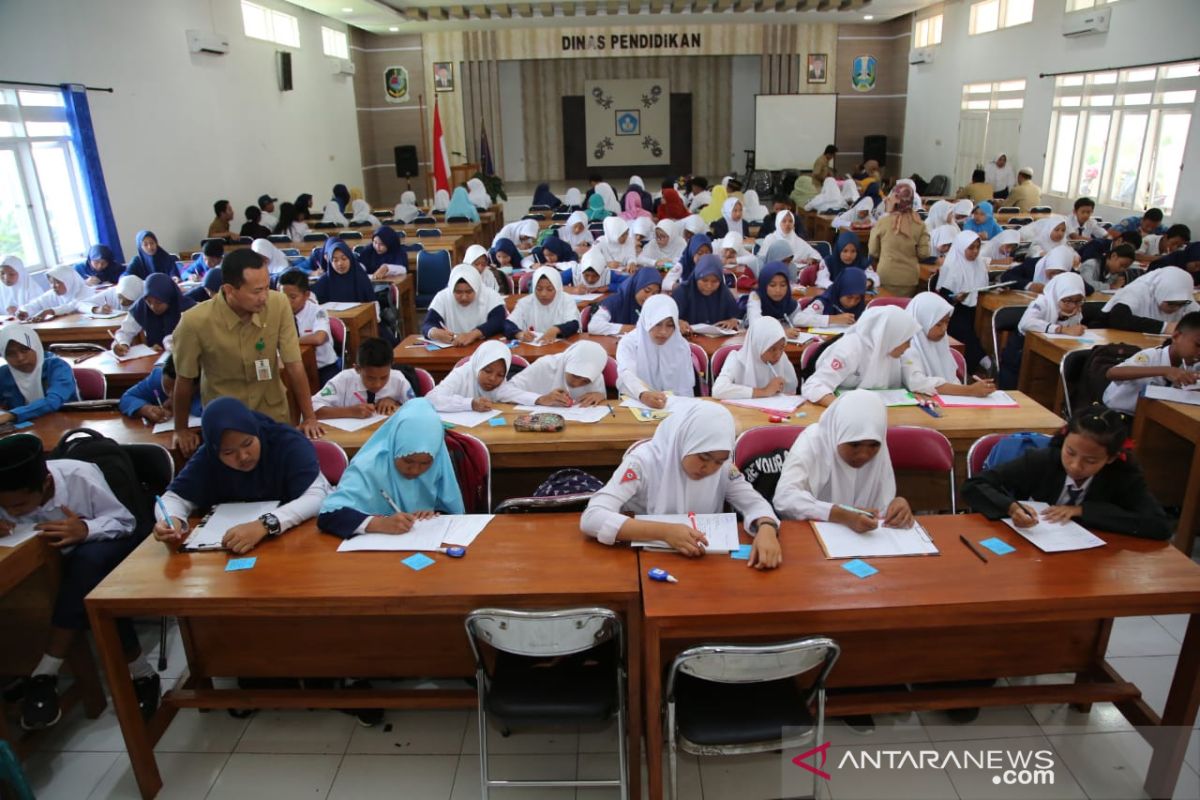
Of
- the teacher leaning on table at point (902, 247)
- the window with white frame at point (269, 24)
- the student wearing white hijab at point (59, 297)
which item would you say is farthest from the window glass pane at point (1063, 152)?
the student wearing white hijab at point (59, 297)

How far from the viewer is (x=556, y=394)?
3857 mm

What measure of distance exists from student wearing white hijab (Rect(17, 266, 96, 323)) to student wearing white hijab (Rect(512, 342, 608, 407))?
435cm

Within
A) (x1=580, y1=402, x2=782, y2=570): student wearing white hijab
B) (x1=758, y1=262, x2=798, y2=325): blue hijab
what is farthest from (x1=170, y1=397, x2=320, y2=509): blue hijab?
(x1=758, y1=262, x2=798, y2=325): blue hijab

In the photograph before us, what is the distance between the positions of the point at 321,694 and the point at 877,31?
1831cm

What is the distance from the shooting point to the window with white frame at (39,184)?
7457 millimetres

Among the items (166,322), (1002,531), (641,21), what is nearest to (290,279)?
(166,322)

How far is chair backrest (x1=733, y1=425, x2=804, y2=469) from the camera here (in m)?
3.12

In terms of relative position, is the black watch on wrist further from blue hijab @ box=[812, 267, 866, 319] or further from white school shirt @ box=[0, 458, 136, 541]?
blue hijab @ box=[812, 267, 866, 319]

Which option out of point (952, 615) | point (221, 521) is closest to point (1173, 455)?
point (952, 615)

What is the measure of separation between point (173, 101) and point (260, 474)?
29.3 ft

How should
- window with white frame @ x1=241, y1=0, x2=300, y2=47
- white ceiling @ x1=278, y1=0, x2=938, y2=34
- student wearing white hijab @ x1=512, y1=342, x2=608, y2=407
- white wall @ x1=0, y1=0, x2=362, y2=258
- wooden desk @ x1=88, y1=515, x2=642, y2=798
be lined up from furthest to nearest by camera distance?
1. white ceiling @ x1=278, y1=0, x2=938, y2=34
2. window with white frame @ x1=241, y1=0, x2=300, y2=47
3. white wall @ x1=0, y1=0, x2=362, y2=258
4. student wearing white hijab @ x1=512, y1=342, x2=608, y2=407
5. wooden desk @ x1=88, y1=515, x2=642, y2=798

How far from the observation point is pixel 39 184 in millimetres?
7824

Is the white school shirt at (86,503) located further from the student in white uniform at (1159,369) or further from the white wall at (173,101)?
the white wall at (173,101)

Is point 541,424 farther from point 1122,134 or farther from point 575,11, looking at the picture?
point 575,11
